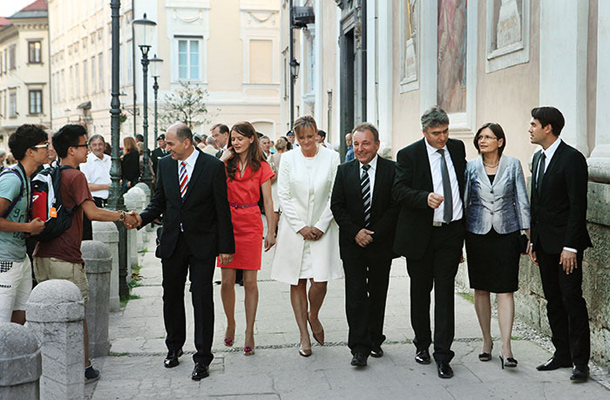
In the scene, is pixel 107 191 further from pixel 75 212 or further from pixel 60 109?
pixel 60 109

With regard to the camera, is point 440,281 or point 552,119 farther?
point 440,281

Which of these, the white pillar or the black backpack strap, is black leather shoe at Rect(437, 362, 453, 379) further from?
the black backpack strap

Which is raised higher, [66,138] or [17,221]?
[66,138]

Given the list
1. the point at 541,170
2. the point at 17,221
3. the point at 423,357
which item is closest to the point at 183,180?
the point at 17,221

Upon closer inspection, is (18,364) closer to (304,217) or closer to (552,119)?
(304,217)

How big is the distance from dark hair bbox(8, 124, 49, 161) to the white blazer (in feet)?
6.86

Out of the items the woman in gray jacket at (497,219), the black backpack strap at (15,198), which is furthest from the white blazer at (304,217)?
the black backpack strap at (15,198)

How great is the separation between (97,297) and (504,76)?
196 inches

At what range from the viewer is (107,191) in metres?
10.6

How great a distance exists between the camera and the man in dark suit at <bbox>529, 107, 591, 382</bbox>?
230 inches

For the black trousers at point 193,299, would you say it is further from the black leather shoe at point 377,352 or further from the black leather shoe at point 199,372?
the black leather shoe at point 377,352

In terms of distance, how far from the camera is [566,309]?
20.0ft

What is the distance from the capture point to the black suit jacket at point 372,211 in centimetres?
656

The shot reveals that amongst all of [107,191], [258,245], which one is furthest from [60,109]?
[258,245]
